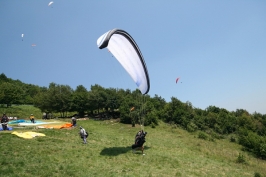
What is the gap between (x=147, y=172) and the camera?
11062mm

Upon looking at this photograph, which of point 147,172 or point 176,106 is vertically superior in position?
point 176,106

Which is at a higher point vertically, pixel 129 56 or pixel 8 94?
pixel 8 94

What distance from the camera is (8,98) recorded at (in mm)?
57281

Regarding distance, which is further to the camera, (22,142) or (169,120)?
(169,120)

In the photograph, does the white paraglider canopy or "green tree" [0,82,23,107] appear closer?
the white paraglider canopy

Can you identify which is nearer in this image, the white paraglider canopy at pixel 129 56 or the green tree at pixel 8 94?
the white paraglider canopy at pixel 129 56

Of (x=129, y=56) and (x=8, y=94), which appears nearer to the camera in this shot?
(x=129, y=56)

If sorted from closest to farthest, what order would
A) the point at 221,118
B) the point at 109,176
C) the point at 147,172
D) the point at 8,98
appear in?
1. the point at 109,176
2. the point at 147,172
3. the point at 221,118
4. the point at 8,98

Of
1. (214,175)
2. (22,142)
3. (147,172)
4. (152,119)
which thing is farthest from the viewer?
(152,119)

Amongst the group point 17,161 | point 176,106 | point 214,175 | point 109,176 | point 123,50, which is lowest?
point 214,175

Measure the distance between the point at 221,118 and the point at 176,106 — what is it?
1339cm

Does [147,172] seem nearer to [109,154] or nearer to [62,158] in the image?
[109,154]

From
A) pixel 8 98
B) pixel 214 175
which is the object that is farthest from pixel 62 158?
pixel 8 98

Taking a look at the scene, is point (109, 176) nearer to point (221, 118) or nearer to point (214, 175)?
point (214, 175)
